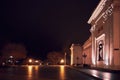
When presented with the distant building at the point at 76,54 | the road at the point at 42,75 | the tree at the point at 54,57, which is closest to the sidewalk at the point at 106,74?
the road at the point at 42,75

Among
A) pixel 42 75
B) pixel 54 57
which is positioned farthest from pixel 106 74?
pixel 54 57

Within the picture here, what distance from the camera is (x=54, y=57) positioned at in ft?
498

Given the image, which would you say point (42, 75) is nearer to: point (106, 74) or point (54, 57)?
point (106, 74)

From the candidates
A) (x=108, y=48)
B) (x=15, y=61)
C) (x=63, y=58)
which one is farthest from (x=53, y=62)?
(x=108, y=48)

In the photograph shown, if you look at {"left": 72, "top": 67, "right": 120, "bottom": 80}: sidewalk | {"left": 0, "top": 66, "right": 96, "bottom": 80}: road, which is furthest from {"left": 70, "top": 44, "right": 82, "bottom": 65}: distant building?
{"left": 72, "top": 67, "right": 120, "bottom": 80}: sidewalk

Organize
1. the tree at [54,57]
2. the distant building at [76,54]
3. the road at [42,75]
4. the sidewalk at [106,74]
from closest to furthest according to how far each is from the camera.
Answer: the road at [42,75], the sidewalk at [106,74], the distant building at [76,54], the tree at [54,57]

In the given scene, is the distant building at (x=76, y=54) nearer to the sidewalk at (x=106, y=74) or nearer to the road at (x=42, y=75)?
the road at (x=42, y=75)

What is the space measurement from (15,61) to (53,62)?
2684 centimetres

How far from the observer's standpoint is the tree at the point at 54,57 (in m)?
150

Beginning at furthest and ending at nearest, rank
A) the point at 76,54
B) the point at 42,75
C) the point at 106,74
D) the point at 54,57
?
the point at 54,57
the point at 76,54
the point at 106,74
the point at 42,75

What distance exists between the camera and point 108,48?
4625cm

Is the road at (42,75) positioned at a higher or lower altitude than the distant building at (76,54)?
lower

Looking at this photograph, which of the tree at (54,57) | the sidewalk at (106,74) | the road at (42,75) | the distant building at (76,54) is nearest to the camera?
the road at (42,75)

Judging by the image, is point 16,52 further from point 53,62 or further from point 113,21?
point 113,21
